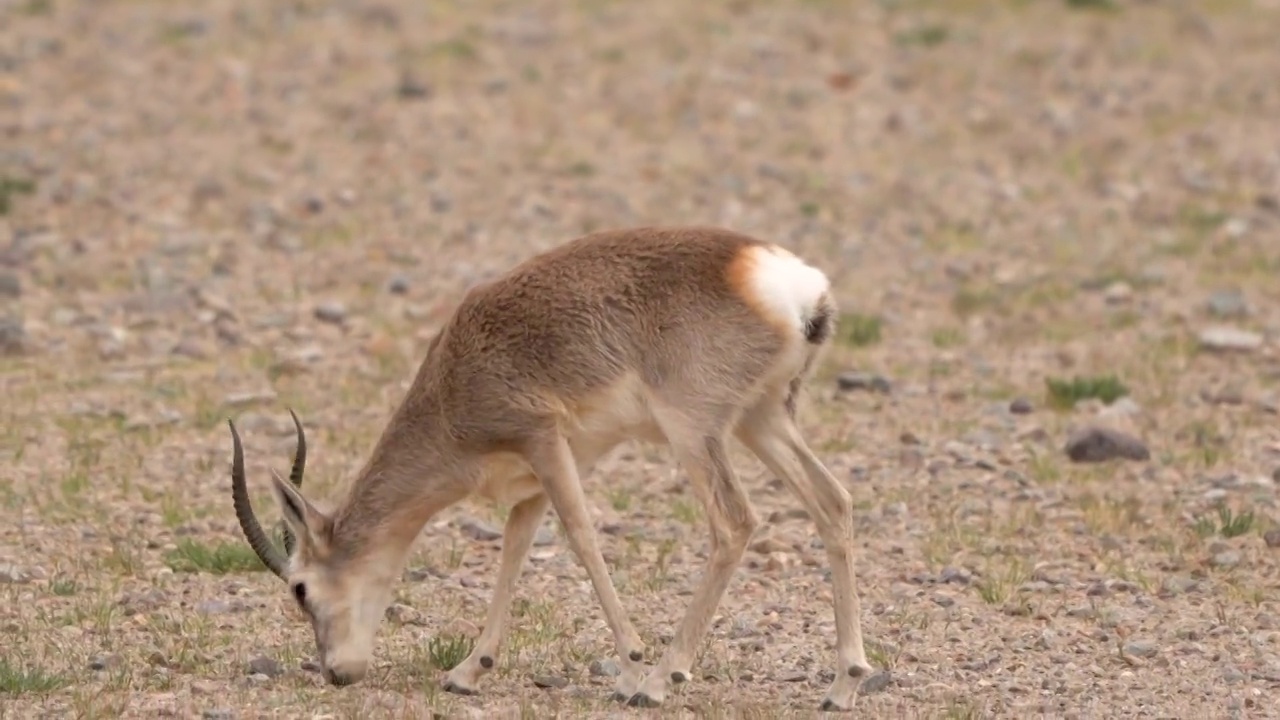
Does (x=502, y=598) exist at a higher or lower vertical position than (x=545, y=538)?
higher

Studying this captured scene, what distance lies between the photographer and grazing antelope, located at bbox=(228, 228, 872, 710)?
8258mm

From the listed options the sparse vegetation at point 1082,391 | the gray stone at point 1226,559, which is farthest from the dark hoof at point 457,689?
the sparse vegetation at point 1082,391

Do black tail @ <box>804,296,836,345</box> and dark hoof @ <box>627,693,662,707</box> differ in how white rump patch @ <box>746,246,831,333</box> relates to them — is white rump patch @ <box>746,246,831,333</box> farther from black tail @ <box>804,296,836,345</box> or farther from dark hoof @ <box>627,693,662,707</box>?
dark hoof @ <box>627,693,662,707</box>

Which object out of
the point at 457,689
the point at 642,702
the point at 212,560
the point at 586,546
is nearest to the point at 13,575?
the point at 212,560

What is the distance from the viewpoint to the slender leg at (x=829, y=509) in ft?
27.2

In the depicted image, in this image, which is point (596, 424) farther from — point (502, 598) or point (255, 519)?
point (255, 519)

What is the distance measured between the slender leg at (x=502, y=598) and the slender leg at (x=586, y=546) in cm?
48

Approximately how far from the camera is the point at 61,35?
22453 mm

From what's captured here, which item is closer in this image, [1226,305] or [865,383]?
[865,383]

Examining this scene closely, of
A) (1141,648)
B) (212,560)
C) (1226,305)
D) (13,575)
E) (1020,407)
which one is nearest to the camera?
(1141,648)

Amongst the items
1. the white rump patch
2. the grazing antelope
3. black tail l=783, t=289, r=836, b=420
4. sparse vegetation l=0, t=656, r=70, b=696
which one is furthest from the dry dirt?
the white rump patch

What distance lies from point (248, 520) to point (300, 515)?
0.23m

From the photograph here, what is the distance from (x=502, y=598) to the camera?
8.64m

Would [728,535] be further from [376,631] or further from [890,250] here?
[890,250]
